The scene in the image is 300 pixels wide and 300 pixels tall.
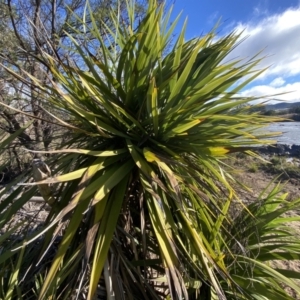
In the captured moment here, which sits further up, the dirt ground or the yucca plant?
the yucca plant

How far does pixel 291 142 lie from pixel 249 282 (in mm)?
11838

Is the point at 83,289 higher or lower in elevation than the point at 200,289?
higher

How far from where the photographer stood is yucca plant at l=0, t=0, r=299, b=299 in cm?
177

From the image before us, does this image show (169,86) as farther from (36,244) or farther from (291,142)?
(291,142)

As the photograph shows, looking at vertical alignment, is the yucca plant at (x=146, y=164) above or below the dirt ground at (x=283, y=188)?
above

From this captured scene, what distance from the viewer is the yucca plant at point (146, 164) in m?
1.77

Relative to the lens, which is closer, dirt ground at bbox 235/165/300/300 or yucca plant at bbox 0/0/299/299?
yucca plant at bbox 0/0/299/299

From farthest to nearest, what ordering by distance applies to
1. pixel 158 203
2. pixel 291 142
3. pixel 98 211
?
1. pixel 291 142
2. pixel 158 203
3. pixel 98 211

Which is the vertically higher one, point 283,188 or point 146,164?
point 146,164

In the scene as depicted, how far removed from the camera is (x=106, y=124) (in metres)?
2.01

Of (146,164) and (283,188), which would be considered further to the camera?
(283,188)

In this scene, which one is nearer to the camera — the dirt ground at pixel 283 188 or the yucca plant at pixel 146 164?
the yucca plant at pixel 146 164

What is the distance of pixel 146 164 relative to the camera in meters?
1.81

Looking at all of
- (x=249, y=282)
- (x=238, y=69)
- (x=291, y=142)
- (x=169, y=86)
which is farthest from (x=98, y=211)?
(x=291, y=142)
